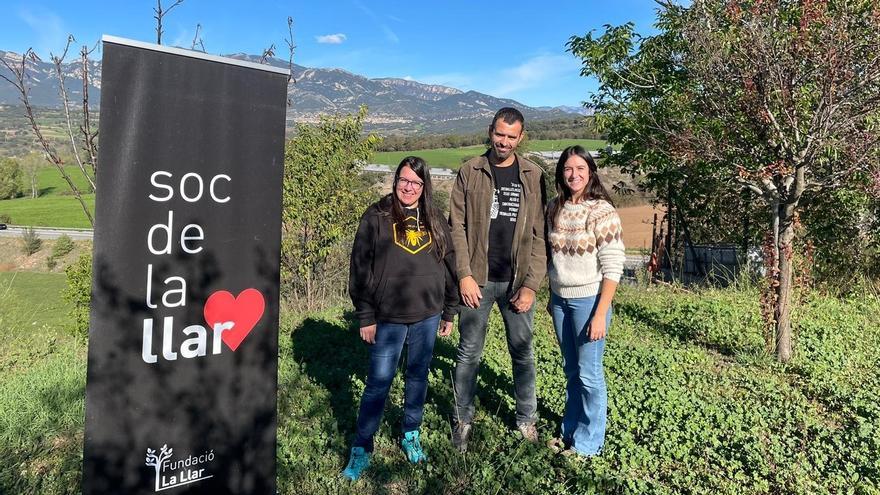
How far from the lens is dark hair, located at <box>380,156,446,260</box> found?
9.36 ft

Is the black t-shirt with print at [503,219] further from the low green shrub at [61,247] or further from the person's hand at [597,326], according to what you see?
the low green shrub at [61,247]

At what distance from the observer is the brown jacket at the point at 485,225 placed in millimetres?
3031

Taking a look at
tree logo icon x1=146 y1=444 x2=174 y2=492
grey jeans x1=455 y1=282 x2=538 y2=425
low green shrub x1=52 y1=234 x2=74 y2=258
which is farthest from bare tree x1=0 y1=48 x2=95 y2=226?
low green shrub x1=52 y1=234 x2=74 y2=258

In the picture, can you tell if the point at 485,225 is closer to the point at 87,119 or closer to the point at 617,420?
the point at 617,420

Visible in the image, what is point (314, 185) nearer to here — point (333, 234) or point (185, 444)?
point (333, 234)

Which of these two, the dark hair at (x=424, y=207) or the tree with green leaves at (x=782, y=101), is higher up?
the tree with green leaves at (x=782, y=101)

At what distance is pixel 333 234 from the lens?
8.76 meters

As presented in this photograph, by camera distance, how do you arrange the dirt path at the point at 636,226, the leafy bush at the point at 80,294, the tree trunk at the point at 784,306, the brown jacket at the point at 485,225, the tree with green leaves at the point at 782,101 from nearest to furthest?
the brown jacket at the point at 485,225, the tree with green leaves at the point at 782,101, the tree trunk at the point at 784,306, the leafy bush at the point at 80,294, the dirt path at the point at 636,226

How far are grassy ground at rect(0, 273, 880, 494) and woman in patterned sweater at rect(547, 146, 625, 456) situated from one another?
408 mm

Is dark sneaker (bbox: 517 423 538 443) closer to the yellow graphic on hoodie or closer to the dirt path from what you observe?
the yellow graphic on hoodie

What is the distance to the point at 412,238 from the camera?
113 inches

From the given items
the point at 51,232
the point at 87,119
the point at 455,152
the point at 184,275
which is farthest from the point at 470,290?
the point at 455,152

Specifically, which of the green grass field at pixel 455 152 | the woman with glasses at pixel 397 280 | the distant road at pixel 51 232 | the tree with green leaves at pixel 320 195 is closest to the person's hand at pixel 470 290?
the woman with glasses at pixel 397 280

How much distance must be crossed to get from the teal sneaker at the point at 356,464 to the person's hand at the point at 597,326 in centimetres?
152
